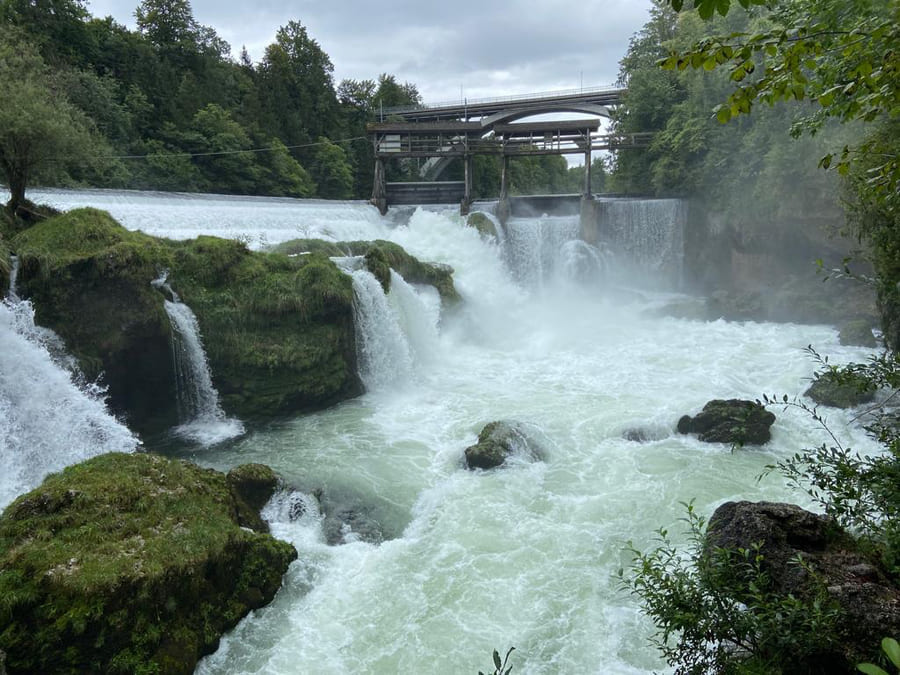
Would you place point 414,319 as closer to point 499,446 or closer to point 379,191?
point 499,446


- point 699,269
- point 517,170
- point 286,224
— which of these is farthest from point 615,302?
point 517,170

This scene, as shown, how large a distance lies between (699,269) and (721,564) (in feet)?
71.8

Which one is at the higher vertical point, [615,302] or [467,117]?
[467,117]

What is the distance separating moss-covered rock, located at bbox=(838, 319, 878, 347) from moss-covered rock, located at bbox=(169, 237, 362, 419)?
43.0ft

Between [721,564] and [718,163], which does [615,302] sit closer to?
[718,163]

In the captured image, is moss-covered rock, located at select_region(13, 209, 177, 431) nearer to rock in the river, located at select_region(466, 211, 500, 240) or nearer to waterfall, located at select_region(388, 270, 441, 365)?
waterfall, located at select_region(388, 270, 441, 365)

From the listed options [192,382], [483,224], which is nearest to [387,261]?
[192,382]

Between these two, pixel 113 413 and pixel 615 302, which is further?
pixel 615 302

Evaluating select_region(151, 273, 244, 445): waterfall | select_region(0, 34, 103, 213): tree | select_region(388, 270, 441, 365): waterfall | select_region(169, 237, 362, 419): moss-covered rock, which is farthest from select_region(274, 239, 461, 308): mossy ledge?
select_region(0, 34, 103, 213): tree

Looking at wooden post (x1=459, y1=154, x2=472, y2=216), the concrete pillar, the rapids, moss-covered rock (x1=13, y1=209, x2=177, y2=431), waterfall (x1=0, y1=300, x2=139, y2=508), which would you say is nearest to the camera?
the rapids

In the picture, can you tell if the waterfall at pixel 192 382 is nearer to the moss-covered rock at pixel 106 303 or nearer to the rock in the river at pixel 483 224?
the moss-covered rock at pixel 106 303

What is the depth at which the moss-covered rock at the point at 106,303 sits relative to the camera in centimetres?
954

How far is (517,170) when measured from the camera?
4944 cm

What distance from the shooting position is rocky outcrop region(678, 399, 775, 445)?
9586 millimetres
